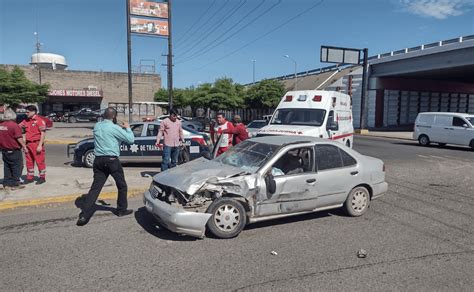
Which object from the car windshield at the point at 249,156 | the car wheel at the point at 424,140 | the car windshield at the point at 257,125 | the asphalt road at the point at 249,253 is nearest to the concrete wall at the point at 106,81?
the car windshield at the point at 257,125

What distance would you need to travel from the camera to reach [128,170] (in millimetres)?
10055

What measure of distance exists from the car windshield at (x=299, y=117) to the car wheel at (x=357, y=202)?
5424mm

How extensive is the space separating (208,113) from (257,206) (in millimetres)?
41121

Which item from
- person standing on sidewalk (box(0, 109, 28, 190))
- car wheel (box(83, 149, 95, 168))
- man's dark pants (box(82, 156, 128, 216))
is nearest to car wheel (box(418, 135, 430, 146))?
car wheel (box(83, 149, 95, 168))

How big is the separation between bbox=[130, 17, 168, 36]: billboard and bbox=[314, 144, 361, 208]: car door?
54.4ft

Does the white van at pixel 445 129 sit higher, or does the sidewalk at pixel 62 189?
the white van at pixel 445 129

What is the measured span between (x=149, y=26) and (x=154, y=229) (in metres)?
16.9

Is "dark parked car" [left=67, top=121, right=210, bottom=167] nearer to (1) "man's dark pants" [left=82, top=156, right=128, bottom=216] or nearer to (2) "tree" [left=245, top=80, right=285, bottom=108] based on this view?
(1) "man's dark pants" [left=82, top=156, right=128, bottom=216]

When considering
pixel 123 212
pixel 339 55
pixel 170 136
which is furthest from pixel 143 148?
pixel 339 55

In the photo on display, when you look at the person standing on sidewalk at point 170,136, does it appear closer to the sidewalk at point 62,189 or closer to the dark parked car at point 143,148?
the sidewalk at point 62,189

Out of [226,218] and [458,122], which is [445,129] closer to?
[458,122]

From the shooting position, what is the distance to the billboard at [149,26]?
19.7m

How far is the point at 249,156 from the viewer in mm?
5688

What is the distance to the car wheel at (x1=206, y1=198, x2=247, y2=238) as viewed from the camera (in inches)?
187
